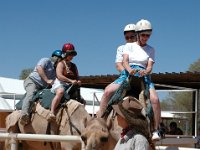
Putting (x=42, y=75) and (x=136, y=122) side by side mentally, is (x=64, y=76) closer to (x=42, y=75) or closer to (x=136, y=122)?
(x=42, y=75)

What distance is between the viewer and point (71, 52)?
8336mm

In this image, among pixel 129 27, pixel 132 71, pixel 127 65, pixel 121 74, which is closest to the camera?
pixel 132 71

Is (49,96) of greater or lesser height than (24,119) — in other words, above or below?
above

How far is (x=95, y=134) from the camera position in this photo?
491 cm

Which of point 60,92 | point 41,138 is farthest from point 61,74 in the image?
point 41,138

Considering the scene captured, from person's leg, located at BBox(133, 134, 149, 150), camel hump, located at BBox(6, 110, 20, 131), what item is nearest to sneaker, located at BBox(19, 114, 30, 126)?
camel hump, located at BBox(6, 110, 20, 131)

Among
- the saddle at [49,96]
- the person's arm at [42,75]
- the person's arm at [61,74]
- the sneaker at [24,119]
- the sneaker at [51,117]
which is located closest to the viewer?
the sneaker at [51,117]

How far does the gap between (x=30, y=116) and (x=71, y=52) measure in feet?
4.79

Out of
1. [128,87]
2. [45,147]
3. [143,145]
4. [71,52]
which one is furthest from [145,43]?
[45,147]

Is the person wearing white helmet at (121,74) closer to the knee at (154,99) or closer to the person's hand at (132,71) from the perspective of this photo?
the person's hand at (132,71)

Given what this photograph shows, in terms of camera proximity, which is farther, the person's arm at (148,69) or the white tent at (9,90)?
the white tent at (9,90)

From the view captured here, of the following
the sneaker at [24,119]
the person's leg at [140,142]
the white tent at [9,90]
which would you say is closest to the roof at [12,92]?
the white tent at [9,90]

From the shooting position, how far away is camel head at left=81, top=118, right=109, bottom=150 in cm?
481

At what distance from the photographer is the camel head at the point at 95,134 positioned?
4.81 m
